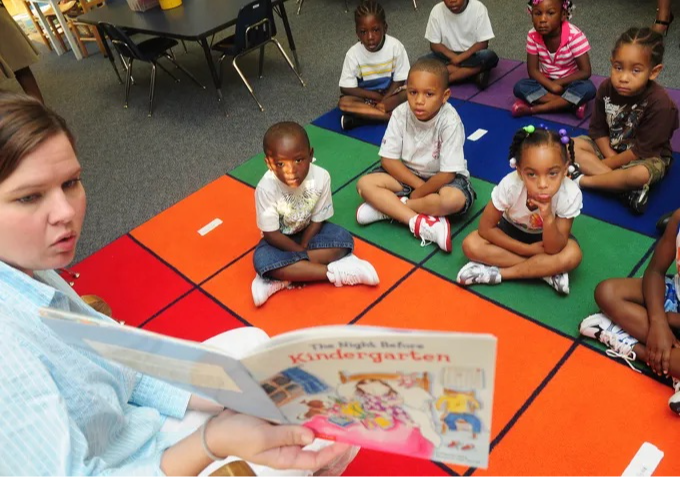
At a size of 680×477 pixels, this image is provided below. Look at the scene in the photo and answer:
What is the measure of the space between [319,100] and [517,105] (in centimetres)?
143

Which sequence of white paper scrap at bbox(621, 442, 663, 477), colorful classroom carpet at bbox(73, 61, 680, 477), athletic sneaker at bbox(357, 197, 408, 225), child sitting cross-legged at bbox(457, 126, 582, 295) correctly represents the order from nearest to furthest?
white paper scrap at bbox(621, 442, 663, 477) < colorful classroom carpet at bbox(73, 61, 680, 477) < child sitting cross-legged at bbox(457, 126, 582, 295) < athletic sneaker at bbox(357, 197, 408, 225)

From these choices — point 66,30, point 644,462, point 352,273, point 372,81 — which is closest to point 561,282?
point 644,462

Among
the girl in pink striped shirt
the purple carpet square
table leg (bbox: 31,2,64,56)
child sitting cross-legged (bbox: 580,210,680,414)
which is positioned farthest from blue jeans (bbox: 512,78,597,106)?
table leg (bbox: 31,2,64,56)

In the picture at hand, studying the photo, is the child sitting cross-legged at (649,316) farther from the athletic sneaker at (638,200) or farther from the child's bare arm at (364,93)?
the child's bare arm at (364,93)

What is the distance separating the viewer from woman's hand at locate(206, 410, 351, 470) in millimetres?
808

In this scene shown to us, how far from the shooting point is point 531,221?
1938 mm

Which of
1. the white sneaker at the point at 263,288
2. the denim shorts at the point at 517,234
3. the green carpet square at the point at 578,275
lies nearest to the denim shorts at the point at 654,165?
the green carpet square at the point at 578,275

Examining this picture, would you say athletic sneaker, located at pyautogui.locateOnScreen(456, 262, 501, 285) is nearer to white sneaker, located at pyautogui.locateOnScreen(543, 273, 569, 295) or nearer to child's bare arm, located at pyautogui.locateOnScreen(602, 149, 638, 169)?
white sneaker, located at pyautogui.locateOnScreen(543, 273, 569, 295)

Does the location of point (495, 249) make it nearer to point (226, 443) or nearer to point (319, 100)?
point (226, 443)

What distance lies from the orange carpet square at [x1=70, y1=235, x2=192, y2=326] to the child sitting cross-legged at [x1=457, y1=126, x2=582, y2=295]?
131cm

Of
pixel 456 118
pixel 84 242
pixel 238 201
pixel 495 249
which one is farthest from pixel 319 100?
pixel 495 249

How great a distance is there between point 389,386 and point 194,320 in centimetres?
155

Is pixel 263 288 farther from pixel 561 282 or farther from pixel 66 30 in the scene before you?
pixel 66 30

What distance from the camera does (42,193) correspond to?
2.56ft
